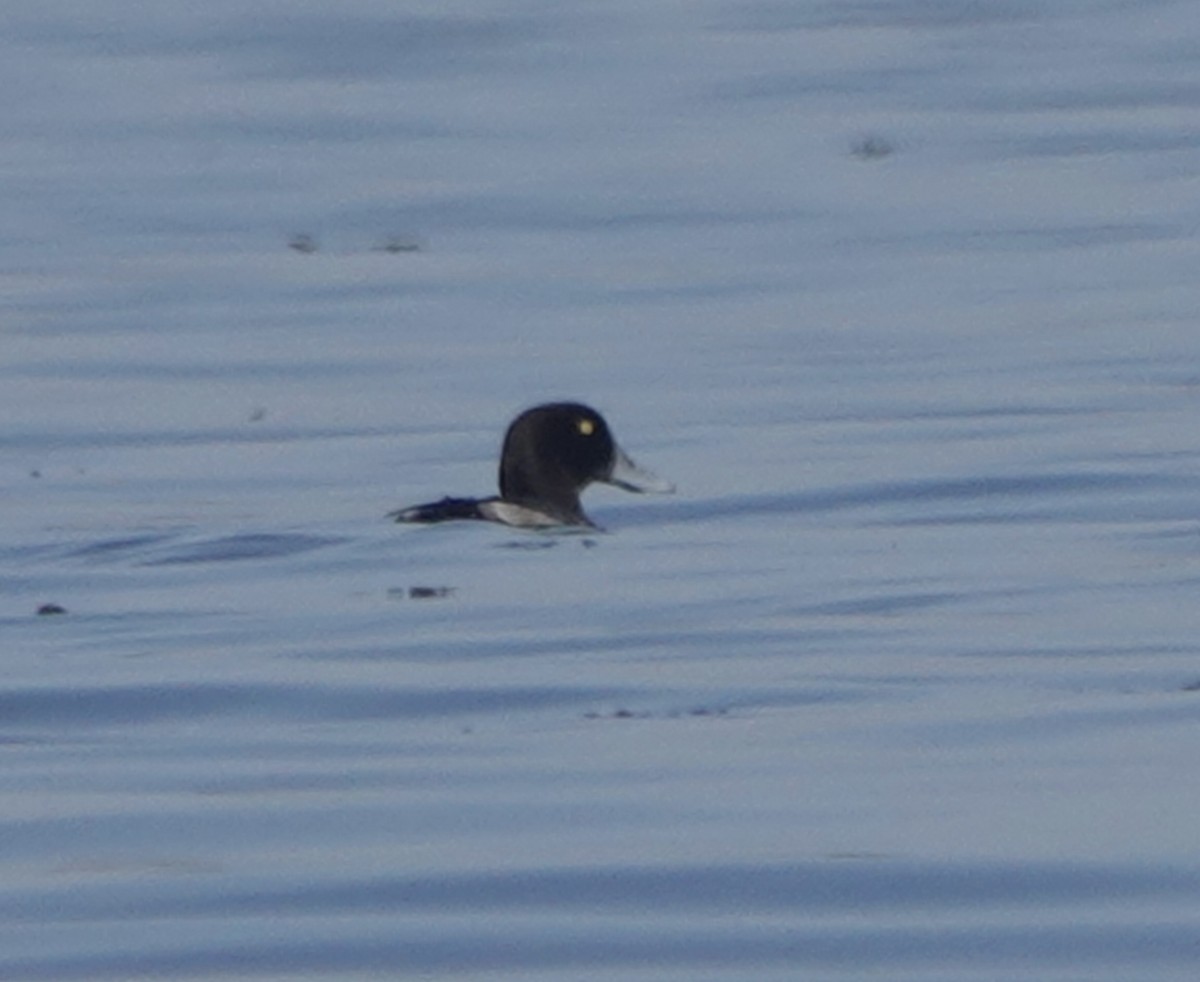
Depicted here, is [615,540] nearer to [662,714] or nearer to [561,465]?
[561,465]

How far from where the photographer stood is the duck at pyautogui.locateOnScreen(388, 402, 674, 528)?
48.2ft

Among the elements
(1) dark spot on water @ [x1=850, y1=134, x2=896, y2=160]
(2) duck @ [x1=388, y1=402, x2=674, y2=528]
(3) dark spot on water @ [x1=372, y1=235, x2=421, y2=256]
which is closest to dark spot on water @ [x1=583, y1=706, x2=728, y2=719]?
(2) duck @ [x1=388, y1=402, x2=674, y2=528]

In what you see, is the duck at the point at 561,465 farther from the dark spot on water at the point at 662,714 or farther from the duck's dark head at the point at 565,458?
the dark spot on water at the point at 662,714

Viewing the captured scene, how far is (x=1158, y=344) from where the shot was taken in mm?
19531

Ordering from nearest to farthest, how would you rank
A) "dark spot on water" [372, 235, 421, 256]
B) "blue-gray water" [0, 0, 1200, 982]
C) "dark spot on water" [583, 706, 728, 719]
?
"blue-gray water" [0, 0, 1200, 982], "dark spot on water" [583, 706, 728, 719], "dark spot on water" [372, 235, 421, 256]

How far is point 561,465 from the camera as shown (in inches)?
599

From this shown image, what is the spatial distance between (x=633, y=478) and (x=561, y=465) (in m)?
0.28

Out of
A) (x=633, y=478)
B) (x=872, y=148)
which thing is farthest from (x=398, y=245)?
(x=633, y=478)

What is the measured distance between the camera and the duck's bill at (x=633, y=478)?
590 inches

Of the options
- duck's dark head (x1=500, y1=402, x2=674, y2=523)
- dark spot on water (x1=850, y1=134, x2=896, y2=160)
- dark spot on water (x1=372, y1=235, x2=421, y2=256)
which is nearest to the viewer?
duck's dark head (x1=500, y1=402, x2=674, y2=523)

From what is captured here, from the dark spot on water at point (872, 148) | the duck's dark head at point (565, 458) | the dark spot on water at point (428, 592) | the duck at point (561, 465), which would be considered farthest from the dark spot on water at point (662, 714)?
the dark spot on water at point (872, 148)

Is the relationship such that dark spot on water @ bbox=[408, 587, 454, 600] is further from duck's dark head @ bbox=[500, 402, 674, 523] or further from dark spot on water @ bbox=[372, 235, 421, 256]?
dark spot on water @ bbox=[372, 235, 421, 256]

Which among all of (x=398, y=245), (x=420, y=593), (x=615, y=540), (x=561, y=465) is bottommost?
(x=420, y=593)

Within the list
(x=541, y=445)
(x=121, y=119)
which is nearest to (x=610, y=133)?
(x=121, y=119)
